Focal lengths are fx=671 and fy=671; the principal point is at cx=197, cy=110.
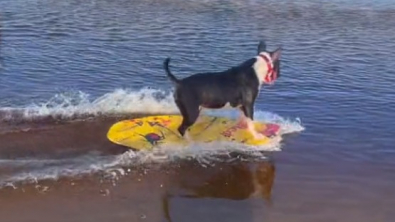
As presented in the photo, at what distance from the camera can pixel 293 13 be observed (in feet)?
55.7

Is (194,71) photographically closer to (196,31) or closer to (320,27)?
(196,31)

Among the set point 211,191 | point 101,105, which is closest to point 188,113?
point 211,191

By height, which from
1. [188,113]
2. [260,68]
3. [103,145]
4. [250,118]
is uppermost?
[260,68]

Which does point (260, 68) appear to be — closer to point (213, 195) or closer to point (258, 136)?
point (258, 136)

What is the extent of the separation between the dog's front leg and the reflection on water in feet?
2.33

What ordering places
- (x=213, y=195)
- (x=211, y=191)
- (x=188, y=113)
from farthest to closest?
(x=188, y=113), (x=211, y=191), (x=213, y=195)

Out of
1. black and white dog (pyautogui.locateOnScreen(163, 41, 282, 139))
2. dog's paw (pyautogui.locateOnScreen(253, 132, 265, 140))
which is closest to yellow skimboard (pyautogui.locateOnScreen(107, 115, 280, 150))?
dog's paw (pyautogui.locateOnScreen(253, 132, 265, 140))

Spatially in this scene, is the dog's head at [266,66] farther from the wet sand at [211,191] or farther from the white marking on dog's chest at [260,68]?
the wet sand at [211,191]

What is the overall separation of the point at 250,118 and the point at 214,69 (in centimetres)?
344

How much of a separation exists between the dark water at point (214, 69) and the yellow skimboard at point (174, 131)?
23 centimetres

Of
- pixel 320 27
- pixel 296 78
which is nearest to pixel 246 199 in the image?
pixel 296 78

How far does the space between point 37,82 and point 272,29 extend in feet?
20.9

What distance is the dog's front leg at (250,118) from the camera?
7.74m

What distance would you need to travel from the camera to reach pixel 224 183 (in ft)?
21.7
